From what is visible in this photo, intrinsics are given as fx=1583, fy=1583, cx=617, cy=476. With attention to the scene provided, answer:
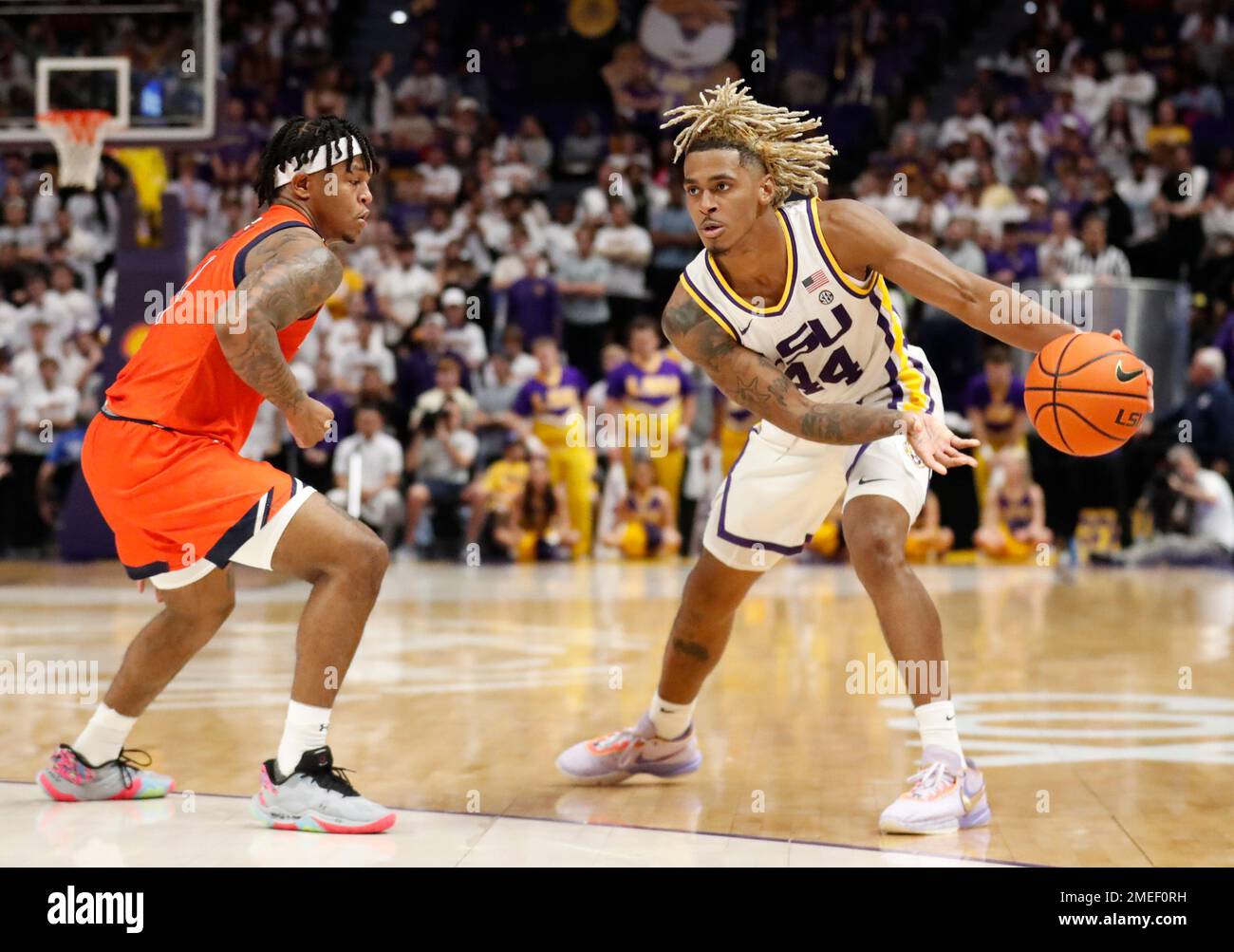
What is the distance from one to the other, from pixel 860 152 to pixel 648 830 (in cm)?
1370

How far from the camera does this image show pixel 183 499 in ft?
13.9

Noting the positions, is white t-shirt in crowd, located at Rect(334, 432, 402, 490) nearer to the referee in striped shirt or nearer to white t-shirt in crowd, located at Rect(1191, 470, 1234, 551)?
the referee in striped shirt

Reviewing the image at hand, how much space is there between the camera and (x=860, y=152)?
55.9 ft

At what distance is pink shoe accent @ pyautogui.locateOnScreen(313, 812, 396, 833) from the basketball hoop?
8584 millimetres

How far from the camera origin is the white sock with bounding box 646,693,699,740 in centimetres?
514

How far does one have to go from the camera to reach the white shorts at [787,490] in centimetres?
484

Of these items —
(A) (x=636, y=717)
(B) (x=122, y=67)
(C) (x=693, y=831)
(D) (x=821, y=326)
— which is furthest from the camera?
(B) (x=122, y=67)

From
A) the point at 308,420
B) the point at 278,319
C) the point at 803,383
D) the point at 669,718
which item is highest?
the point at 278,319

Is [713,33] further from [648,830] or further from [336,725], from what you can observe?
[648,830]

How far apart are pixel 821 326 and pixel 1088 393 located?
83cm

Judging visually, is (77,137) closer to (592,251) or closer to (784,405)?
(592,251)

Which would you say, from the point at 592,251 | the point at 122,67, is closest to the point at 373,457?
the point at 592,251

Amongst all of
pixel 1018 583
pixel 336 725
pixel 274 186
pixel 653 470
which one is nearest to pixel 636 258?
pixel 653 470

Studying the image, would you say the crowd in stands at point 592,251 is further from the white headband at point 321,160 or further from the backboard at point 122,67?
the white headband at point 321,160
